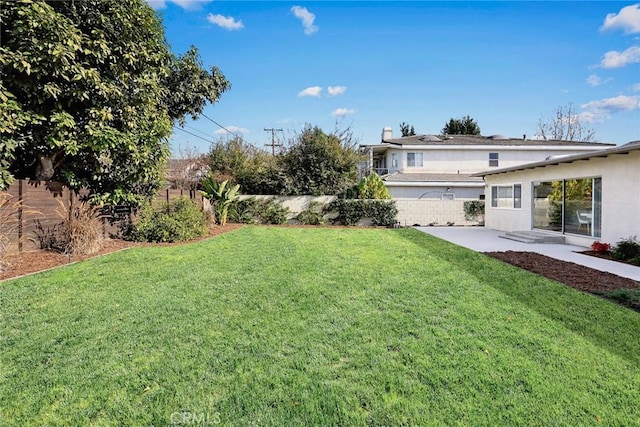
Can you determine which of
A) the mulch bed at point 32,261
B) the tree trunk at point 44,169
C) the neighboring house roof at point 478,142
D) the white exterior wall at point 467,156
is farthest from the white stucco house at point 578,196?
the tree trunk at point 44,169

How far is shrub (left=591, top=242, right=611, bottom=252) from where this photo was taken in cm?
966

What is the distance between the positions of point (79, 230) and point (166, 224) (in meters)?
2.79

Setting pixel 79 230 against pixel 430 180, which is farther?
pixel 430 180

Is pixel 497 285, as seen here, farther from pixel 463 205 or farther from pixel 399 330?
pixel 463 205

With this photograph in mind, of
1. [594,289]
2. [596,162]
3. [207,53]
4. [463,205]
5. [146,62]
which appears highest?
[207,53]

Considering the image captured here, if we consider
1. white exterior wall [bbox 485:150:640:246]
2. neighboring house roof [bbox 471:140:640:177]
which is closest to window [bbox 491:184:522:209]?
neighboring house roof [bbox 471:140:640:177]

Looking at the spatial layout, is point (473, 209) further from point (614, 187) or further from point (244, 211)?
point (244, 211)

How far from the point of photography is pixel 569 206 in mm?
11945

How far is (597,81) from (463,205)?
976 centimetres

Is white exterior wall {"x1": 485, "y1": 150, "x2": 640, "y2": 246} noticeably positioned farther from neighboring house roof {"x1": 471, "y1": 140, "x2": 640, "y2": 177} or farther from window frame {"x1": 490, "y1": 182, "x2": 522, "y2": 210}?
window frame {"x1": 490, "y1": 182, "x2": 522, "y2": 210}

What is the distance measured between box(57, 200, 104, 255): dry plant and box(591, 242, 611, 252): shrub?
14.2m

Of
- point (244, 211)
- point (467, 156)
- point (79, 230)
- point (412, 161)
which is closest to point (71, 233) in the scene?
point (79, 230)

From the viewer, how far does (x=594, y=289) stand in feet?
18.8

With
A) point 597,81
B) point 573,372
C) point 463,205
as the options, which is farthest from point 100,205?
point 597,81
